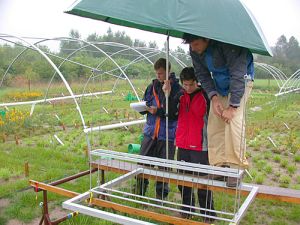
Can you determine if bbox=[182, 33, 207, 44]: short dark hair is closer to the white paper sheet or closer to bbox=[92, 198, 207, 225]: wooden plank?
the white paper sheet

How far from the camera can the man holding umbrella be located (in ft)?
8.59

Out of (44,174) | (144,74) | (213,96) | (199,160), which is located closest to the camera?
(213,96)

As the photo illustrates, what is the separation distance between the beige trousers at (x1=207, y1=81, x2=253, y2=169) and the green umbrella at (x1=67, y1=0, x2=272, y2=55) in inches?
18.9

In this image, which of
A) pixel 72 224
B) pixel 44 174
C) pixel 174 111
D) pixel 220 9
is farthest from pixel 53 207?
pixel 220 9

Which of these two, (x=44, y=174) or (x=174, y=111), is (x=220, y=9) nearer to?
(x=174, y=111)

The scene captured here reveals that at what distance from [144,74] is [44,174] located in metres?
18.0

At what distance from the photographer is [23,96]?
15.1 metres

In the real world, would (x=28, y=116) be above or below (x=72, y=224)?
above

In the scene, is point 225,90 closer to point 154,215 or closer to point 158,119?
point 158,119

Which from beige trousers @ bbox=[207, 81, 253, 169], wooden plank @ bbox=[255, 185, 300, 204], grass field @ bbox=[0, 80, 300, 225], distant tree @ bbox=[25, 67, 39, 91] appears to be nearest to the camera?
beige trousers @ bbox=[207, 81, 253, 169]

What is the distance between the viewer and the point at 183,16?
2.33m

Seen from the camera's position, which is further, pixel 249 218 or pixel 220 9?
pixel 249 218

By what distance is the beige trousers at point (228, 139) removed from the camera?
8.89 feet

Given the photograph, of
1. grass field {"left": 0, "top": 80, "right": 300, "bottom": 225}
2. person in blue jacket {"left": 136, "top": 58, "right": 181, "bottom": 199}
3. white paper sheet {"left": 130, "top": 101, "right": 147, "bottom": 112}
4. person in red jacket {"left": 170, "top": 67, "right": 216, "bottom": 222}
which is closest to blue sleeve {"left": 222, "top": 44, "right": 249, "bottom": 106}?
person in red jacket {"left": 170, "top": 67, "right": 216, "bottom": 222}
